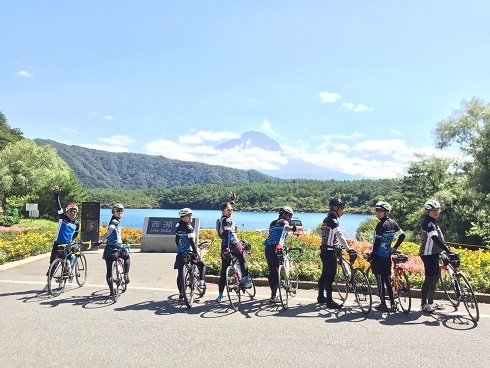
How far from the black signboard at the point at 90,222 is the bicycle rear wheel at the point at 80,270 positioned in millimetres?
7880

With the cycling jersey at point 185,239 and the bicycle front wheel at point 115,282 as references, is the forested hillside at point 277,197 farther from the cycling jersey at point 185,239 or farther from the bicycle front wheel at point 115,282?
the cycling jersey at point 185,239

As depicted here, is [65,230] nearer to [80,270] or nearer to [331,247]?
[80,270]

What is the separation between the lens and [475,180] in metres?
32.7

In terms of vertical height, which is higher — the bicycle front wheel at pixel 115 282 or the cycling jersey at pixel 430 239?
the cycling jersey at pixel 430 239

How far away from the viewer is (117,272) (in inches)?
332

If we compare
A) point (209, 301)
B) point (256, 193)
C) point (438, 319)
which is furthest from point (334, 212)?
point (256, 193)

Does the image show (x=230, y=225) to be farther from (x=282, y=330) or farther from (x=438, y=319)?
(x=438, y=319)

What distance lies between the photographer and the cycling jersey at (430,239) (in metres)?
7.43

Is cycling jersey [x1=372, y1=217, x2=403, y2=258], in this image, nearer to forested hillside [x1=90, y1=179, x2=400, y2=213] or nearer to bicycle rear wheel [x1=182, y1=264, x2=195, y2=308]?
bicycle rear wheel [x1=182, y1=264, x2=195, y2=308]

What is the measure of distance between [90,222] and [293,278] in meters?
12.1

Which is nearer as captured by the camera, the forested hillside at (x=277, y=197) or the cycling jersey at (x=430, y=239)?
the cycling jersey at (x=430, y=239)

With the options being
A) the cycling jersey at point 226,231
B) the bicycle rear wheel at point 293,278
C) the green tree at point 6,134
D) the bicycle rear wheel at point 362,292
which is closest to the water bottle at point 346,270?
the bicycle rear wheel at point 362,292

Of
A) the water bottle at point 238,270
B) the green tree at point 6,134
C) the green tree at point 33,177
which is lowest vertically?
the water bottle at point 238,270

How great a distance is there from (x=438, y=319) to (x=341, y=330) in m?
2.05
